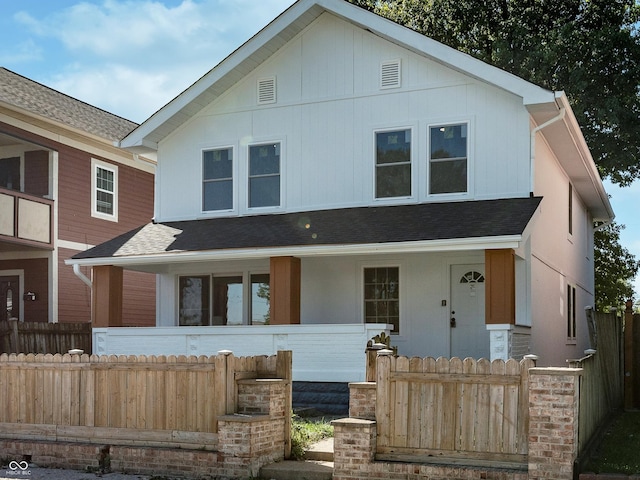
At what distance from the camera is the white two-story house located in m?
15.7

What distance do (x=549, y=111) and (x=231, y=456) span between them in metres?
9.58

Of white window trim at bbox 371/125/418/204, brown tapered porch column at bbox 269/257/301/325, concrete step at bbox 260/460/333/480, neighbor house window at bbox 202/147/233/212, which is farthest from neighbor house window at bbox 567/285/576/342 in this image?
concrete step at bbox 260/460/333/480

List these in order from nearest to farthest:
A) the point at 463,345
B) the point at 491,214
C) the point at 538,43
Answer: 1. the point at 491,214
2. the point at 463,345
3. the point at 538,43

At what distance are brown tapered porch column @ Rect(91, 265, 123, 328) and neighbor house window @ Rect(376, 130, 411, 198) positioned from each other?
18.7 feet

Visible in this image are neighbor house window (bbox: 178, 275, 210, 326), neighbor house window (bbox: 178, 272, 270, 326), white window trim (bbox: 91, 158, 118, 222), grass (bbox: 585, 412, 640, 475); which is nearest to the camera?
grass (bbox: 585, 412, 640, 475)

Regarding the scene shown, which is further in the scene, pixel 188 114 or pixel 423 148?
pixel 188 114

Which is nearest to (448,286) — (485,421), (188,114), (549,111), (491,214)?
(491,214)

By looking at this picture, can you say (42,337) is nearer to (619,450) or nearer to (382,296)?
(382,296)

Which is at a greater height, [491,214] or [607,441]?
[491,214]

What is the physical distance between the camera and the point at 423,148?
672 inches

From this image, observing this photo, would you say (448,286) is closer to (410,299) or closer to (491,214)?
(410,299)

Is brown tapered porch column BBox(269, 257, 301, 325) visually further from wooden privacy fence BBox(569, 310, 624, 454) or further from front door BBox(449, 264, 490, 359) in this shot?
wooden privacy fence BBox(569, 310, 624, 454)

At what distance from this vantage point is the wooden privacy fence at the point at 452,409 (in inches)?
351

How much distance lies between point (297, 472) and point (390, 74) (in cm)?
990
